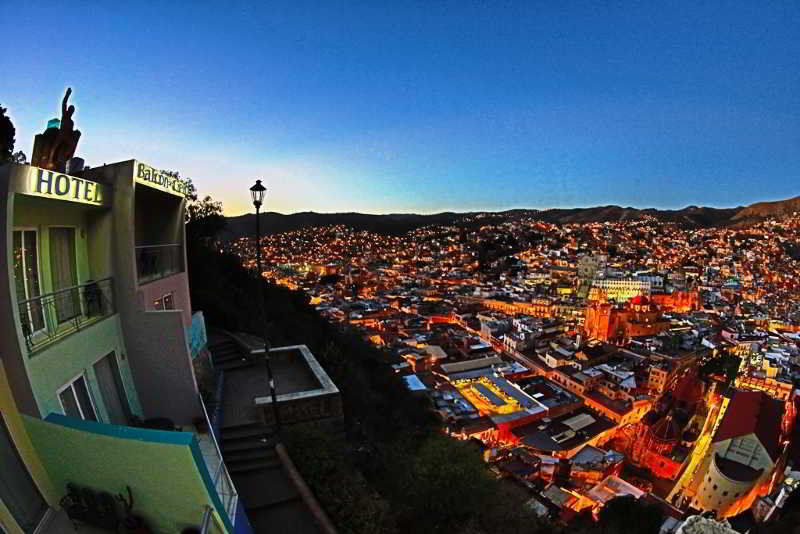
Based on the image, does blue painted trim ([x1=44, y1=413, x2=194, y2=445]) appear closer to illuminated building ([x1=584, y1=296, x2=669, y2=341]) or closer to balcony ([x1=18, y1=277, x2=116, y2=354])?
balcony ([x1=18, y1=277, x2=116, y2=354])

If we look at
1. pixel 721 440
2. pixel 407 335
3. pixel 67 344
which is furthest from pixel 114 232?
pixel 407 335

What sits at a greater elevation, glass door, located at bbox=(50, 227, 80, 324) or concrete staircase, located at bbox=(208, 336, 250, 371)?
glass door, located at bbox=(50, 227, 80, 324)

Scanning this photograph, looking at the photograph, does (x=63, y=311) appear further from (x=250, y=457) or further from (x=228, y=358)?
(x=228, y=358)

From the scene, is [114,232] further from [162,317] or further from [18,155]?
[18,155]

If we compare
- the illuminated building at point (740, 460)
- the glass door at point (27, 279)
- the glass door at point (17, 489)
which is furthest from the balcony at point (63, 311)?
the illuminated building at point (740, 460)

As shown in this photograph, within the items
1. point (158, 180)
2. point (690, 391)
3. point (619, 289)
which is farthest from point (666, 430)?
point (619, 289)

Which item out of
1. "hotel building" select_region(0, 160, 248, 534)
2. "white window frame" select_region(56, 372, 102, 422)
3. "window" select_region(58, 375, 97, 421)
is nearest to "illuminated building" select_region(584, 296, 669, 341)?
"hotel building" select_region(0, 160, 248, 534)
